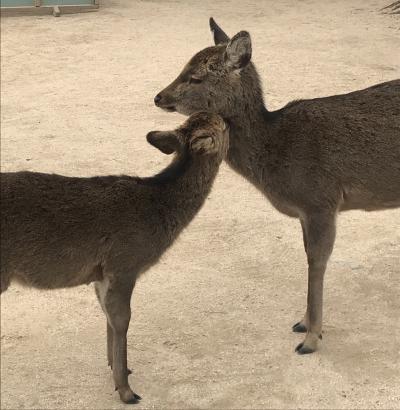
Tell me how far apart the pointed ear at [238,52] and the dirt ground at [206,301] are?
169 cm

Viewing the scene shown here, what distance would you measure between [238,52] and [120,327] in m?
2.15

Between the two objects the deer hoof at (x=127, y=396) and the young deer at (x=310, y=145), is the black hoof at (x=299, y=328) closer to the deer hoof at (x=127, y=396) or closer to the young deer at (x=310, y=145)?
the young deer at (x=310, y=145)

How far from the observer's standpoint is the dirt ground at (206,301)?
16.1ft

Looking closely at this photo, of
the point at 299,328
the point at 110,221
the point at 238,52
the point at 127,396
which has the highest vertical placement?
the point at 238,52

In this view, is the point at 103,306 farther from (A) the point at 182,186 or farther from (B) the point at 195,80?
(B) the point at 195,80

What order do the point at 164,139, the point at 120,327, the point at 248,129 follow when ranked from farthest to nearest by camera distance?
1. the point at 248,129
2. the point at 164,139
3. the point at 120,327

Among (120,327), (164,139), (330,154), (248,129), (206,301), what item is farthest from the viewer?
(206,301)

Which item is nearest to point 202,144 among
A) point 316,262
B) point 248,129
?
point 248,129

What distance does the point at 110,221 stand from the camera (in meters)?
4.54

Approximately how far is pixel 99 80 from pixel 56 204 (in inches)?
294

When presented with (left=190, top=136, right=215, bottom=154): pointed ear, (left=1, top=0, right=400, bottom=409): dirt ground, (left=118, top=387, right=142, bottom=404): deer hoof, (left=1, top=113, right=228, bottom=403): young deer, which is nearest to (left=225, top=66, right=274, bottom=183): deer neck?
(left=1, top=113, right=228, bottom=403): young deer

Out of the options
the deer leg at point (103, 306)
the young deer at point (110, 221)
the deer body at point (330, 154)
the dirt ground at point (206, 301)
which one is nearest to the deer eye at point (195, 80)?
the deer body at point (330, 154)

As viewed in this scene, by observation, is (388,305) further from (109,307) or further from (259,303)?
(109,307)

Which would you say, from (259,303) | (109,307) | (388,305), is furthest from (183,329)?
(388,305)
